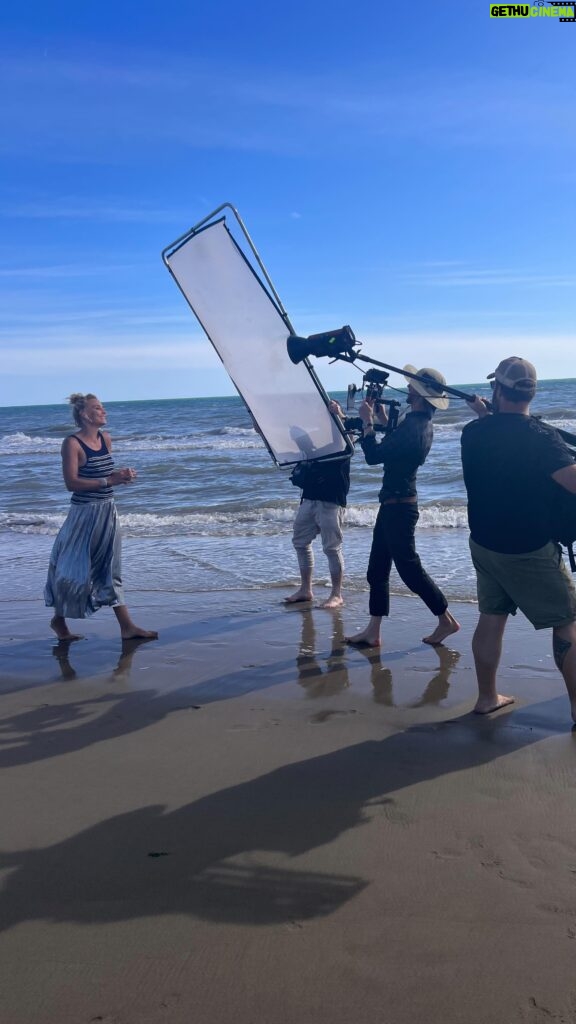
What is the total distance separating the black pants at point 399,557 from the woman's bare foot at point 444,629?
0.07 m

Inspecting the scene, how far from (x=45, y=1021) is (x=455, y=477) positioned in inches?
538

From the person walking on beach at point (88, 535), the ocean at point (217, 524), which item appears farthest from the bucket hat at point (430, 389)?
the ocean at point (217, 524)

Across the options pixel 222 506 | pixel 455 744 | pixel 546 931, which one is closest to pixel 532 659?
pixel 455 744

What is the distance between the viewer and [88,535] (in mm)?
5652

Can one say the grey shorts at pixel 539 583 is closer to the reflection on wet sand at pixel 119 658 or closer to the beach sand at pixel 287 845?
the beach sand at pixel 287 845

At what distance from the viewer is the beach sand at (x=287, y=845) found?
87.3 inches

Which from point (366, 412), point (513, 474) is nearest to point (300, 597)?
point (366, 412)

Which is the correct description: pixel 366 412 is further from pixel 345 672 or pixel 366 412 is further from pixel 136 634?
pixel 136 634

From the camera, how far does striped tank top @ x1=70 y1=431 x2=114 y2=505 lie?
557 cm

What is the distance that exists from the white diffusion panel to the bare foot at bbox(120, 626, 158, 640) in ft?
5.77

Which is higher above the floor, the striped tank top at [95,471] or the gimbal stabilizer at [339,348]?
the gimbal stabilizer at [339,348]

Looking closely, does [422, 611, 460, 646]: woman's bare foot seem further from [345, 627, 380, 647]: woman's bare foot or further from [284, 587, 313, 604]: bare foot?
[284, 587, 313, 604]: bare foot

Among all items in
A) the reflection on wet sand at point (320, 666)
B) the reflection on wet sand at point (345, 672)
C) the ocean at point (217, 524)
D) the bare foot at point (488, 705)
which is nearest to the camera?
→ the bare foot at point (488, 705)

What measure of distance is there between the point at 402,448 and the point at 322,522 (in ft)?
5.55
